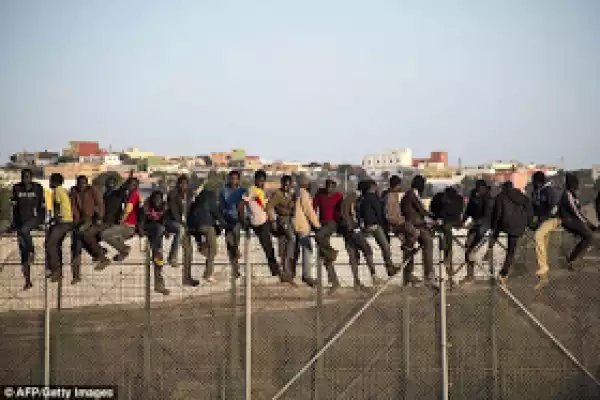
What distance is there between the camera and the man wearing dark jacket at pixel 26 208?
42.2ft

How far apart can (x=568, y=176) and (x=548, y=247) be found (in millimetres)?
1119

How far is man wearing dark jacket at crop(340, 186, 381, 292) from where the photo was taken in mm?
12047

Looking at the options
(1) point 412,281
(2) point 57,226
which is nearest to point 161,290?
(2) point 57,226

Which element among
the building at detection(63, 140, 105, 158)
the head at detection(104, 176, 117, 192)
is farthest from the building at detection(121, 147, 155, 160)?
the head at detection(104, 176, 117, 192)

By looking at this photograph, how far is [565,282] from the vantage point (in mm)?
11914

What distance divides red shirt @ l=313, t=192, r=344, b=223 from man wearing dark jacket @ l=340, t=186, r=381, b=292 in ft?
0.44

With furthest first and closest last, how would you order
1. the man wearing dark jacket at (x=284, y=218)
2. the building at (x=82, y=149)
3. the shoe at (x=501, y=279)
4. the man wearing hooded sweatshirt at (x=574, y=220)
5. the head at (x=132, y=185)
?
the building at (x=82, y=149) < the head at (x=132, y=185) < the man wearing dark jacket at (x=284, y=218) < the man wearing hooded sweatshirt at (x=574, y=220) < the shoe at (x=501, y=279)

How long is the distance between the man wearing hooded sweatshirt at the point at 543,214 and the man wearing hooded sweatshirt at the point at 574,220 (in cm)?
13

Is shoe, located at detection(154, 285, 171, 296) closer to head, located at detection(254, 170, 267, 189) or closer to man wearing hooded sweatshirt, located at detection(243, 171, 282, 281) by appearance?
man wearing hooded sweatshirt, located at detection(243, 171, 282, 281)

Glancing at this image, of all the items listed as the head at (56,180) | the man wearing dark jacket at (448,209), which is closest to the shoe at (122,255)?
the head at (56,180)

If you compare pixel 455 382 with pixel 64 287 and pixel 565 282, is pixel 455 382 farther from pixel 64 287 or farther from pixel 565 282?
pixel 64 287

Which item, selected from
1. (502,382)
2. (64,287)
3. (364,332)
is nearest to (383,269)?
(364,332)

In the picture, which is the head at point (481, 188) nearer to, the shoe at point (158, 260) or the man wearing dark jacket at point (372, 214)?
the man wearing dark jacket at point (372, 214)

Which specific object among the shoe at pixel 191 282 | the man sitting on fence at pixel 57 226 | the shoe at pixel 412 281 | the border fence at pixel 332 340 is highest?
the man sitting on fence at pixel 57 226
